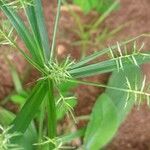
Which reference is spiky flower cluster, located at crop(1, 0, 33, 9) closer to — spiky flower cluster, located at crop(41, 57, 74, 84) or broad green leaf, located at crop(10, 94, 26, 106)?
spiky flower cluster, located at crop(41, 57, 74, 84)

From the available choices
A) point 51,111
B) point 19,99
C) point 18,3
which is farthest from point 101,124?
point 18,3

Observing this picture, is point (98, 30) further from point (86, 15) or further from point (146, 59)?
point (146, 59)

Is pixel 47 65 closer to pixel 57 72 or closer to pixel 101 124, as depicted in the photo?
pixel 57 72

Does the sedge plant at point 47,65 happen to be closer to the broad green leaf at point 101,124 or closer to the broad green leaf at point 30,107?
the broad green leaf at point 30,107

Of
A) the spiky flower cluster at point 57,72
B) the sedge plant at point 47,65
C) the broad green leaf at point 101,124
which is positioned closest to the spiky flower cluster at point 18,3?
the sedge plant at point 47,65

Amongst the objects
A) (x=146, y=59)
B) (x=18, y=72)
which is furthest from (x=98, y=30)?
(x=146, y=59)
